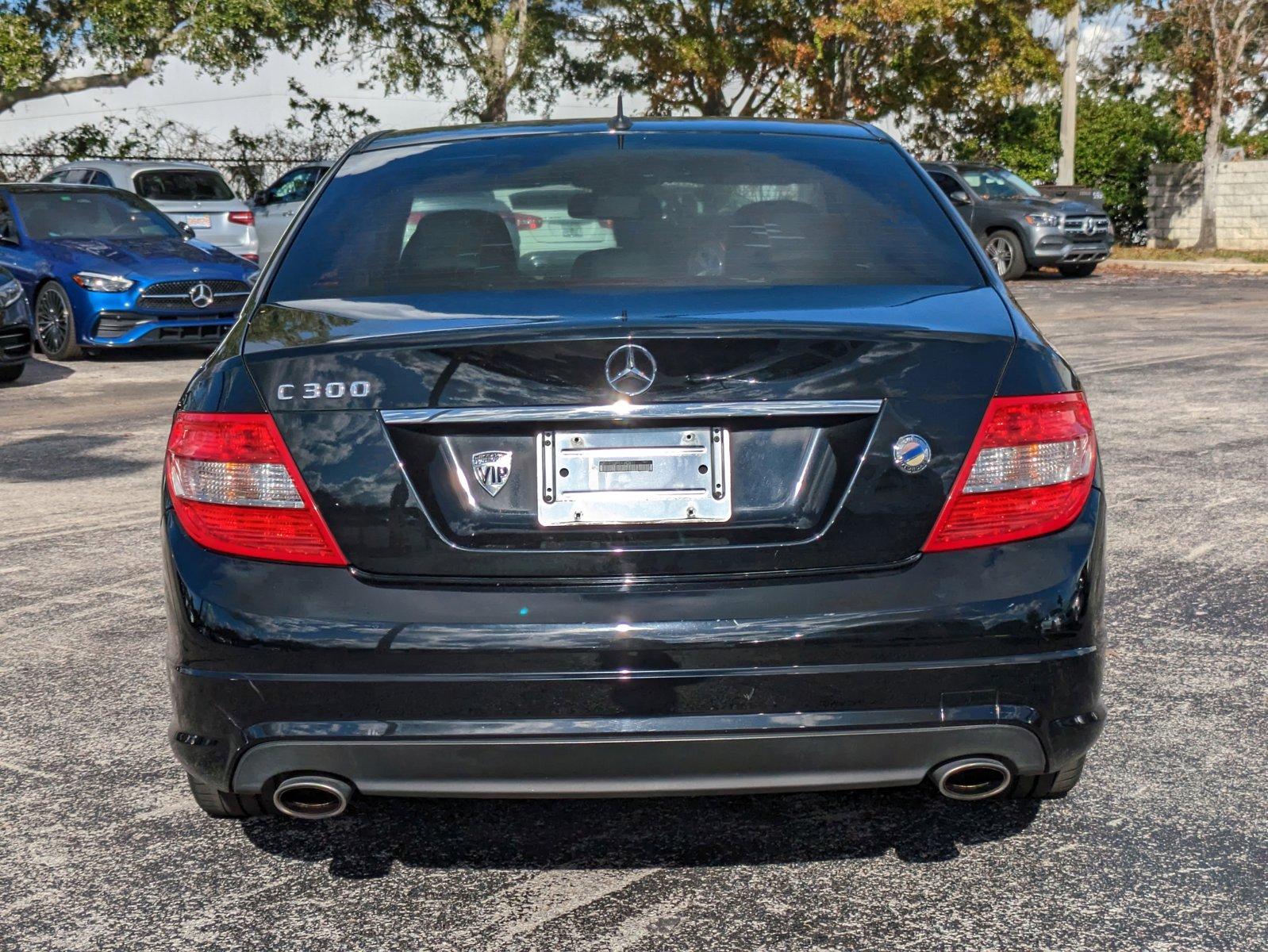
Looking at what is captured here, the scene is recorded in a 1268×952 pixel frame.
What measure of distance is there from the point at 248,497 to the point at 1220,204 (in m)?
31.5

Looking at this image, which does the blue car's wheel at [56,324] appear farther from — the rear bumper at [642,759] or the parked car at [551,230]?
the rear bumper at [642,759]

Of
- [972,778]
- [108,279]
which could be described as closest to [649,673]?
[972,778]

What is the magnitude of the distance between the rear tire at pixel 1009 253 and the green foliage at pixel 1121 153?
8946 millimetres

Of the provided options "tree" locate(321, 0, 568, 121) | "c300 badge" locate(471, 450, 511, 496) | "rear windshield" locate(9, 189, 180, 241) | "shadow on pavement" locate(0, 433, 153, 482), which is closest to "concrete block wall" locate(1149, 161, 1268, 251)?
"tree" locate(321, 0, 568, 121)

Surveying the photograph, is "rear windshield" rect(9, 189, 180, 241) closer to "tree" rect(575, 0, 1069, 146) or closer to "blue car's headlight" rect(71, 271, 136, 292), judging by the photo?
"blue car's headlight" rect(71, 271, 136, 292)

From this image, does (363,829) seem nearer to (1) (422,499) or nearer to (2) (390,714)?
(2) (390,714)

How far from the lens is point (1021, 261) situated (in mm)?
23547

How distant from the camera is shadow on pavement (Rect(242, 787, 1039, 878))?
343 centimetres

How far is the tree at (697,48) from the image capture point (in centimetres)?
3253

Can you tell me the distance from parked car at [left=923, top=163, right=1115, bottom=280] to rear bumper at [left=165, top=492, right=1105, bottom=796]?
813 inches

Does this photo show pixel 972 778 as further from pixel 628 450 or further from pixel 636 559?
pixel 628 450

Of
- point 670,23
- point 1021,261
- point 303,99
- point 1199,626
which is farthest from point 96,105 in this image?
point 1199,626

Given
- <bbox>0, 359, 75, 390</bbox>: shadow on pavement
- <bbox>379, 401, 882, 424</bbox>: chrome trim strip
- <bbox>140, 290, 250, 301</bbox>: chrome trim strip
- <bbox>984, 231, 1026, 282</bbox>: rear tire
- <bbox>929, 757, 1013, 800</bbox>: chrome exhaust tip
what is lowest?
<bbox>984, 231, 1026, 282</bbox>: rear tire

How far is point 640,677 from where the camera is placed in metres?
2.79
